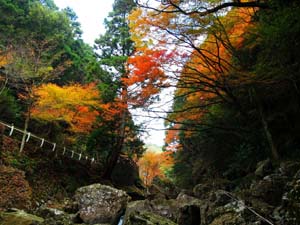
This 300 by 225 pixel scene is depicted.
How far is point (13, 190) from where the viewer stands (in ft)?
28.3

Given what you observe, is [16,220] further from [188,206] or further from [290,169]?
[290,169]

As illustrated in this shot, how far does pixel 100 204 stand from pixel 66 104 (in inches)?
259

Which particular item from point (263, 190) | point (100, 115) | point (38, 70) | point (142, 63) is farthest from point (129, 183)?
point (263, 190)

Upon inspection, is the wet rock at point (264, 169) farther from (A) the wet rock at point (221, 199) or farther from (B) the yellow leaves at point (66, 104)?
(B) the yellow leaves at point (66, 104)

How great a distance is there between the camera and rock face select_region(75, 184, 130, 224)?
25.2 feet

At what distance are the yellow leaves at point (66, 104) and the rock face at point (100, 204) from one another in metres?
5.71

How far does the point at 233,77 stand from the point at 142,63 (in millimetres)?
2859

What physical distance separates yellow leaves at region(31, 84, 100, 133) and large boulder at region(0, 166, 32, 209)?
3.92m

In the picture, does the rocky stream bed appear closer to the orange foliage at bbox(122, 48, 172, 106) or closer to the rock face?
the rock face

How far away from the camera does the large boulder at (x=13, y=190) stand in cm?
785

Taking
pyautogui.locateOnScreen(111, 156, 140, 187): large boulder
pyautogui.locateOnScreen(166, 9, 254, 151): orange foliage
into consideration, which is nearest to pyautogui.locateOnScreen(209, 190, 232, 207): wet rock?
pyautogui.locateOnScreen(166, 9, 254, 151): orange foliage

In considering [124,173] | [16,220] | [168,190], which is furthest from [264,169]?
[124,173]

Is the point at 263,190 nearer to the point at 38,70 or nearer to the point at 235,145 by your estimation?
the point at 235,145

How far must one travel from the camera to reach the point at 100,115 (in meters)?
14.7
